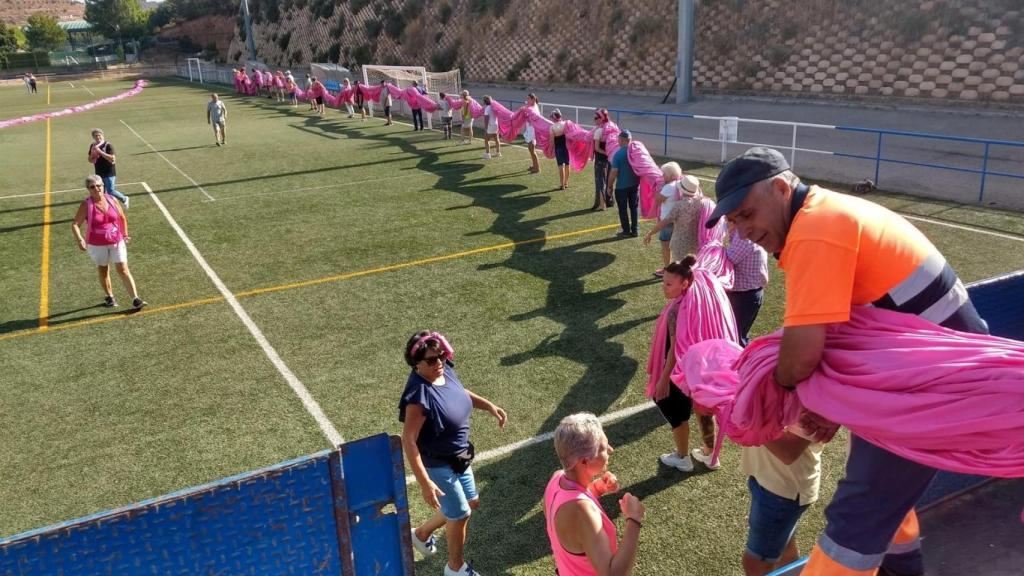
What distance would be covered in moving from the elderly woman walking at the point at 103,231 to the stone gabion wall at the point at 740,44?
24393mm

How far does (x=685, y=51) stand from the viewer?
26.0 metres

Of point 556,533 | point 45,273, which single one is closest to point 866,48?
point 45,273

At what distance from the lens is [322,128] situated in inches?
1158

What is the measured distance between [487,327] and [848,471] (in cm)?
620

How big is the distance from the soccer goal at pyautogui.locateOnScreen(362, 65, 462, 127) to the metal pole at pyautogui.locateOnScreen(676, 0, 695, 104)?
1000 centimetres

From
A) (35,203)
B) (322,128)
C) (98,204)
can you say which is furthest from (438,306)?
(322,128)

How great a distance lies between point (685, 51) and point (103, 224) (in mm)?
21632

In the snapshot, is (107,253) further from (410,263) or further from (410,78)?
(410,78)

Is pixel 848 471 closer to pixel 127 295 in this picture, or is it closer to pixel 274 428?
pixel 274 428

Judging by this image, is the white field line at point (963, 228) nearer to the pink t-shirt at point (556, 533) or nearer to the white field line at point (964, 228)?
the white field line at point (964, 228)

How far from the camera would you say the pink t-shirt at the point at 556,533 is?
3105 mm

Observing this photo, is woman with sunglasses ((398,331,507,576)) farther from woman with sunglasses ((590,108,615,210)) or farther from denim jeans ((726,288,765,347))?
woman with sunglasses ((590,108,615,210))

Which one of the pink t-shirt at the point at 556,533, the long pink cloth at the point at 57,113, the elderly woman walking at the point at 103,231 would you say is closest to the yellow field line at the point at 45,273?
the elderly woman walking at the point at 103,231

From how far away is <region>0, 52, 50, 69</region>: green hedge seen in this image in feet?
302
